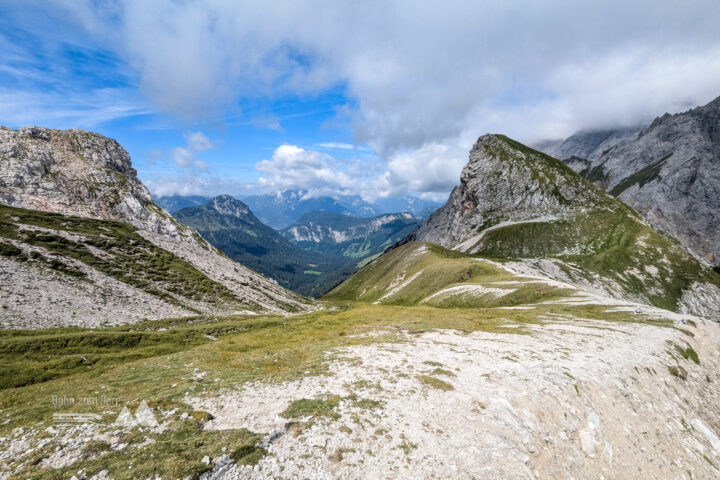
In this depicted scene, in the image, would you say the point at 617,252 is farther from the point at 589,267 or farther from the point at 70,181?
the point at 70,181

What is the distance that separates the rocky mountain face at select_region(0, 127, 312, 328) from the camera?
52.2 m

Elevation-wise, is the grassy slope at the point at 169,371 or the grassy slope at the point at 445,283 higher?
the grassy slope at the point at 169,371

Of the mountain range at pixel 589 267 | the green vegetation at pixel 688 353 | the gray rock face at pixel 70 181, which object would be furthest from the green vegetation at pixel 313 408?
the gray rock face at pixel 70 181

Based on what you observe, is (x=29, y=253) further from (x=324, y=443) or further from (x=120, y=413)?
(x=324, y=443)

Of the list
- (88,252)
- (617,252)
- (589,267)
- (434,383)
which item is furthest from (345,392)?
(617,252)

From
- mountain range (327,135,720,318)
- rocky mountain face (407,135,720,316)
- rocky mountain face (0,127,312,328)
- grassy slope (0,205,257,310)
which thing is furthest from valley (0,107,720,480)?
rocky mountain face (407,135,720,316)

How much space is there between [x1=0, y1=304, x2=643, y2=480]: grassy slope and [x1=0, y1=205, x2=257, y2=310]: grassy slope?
3073cm

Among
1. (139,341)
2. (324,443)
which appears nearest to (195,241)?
(139,341)

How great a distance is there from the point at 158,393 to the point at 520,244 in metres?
212

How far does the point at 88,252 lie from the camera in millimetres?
76500

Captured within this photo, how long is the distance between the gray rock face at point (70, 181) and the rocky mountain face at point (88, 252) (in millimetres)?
381

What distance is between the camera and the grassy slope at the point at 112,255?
68.9 m

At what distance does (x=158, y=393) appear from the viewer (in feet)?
60.0

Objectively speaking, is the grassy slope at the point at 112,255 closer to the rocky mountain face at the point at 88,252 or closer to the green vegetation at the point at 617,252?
the rocky mountain face at the point at 88,252
